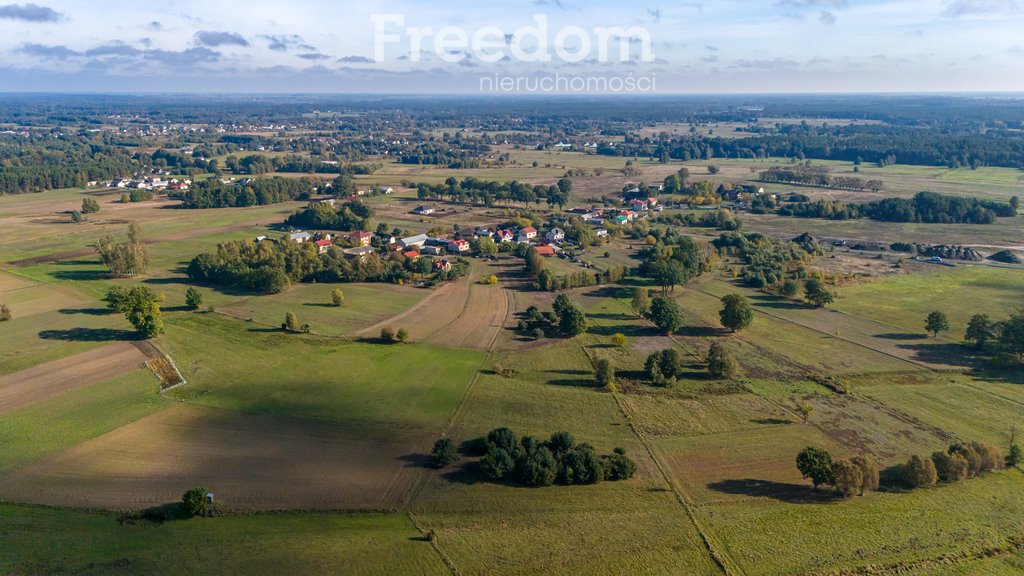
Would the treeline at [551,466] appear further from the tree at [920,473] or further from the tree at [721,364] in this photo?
the tree at [721,364]

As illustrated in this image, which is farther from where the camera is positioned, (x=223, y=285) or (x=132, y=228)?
(x=132, y=228)

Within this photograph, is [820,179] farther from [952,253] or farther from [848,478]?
[848,478]

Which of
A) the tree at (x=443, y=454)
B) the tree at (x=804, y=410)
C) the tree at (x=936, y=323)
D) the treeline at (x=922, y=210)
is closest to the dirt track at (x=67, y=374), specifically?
the tree at (x=443, y=454)

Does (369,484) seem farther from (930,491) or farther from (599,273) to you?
(599,273)

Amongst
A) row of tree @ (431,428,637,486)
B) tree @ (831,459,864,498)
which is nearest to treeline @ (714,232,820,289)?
tree @ (831,459,864,498)

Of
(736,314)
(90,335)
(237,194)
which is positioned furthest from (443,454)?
(237,194)

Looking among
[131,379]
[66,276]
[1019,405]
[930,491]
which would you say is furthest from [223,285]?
[1019,405]
